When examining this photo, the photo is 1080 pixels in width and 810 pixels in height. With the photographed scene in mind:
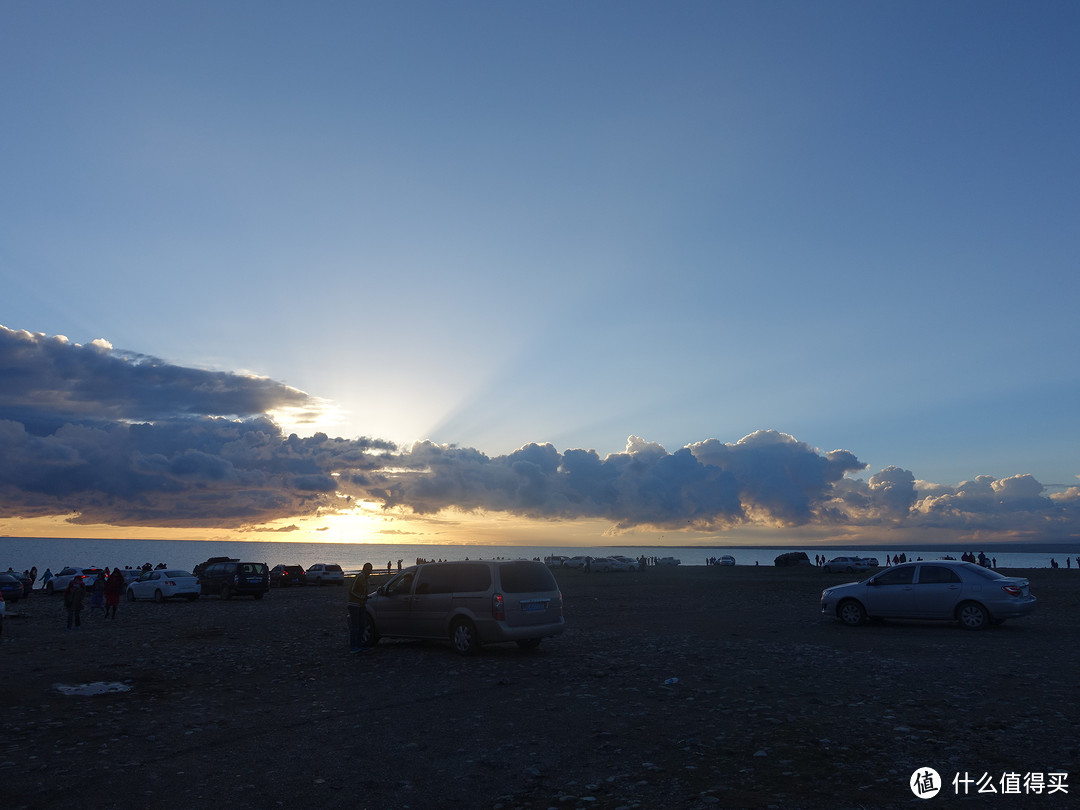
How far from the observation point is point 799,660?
46.3 ft

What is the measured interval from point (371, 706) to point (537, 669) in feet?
13.1

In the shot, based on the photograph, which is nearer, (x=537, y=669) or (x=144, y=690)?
(x=144, y=690)

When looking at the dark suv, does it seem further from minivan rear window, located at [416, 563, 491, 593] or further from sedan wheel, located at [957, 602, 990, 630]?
sedan wheel, located at [957, 602, 990, 630]

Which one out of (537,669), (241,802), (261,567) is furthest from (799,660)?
(261,567)

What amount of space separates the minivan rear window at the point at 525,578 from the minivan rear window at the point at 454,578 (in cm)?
39

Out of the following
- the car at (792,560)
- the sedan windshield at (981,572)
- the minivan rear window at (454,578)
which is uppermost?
the minivan rear window at (454,578)

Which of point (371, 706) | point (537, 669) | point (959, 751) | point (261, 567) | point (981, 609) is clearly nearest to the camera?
point (959, 751)

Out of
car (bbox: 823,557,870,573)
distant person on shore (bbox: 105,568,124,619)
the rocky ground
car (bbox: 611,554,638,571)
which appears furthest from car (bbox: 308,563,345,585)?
car (bbox: 823,557,870,573)

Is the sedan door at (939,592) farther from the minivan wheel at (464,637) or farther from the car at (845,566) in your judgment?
the car at (845,566)

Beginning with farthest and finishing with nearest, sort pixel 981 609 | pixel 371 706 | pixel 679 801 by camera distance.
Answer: pixel 981 609 → pixel 371 706 → pixel 679 801

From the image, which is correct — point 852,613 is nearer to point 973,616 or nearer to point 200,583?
point 973,616

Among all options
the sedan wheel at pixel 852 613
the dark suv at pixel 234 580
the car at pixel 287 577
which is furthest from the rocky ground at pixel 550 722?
the car at pixel 287 577

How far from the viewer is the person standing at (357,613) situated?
17.2m

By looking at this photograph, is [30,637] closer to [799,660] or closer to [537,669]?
[537,669]
